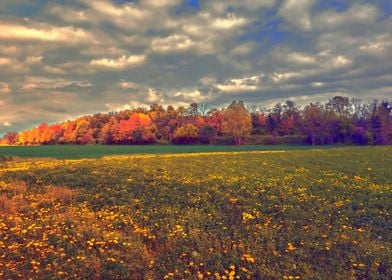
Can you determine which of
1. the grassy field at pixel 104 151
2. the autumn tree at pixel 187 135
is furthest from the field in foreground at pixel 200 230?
the autumn tree at pixel 187 135

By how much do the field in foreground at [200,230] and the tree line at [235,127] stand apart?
91223 millimetres

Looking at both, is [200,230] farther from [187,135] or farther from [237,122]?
[187,135]

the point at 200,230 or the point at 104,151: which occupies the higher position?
the point at 104,151

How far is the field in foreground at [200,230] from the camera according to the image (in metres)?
8.00

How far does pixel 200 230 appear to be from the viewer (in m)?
10.7

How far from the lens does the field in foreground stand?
26.2ft

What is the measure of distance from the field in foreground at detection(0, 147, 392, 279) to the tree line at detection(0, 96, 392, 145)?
299 feet

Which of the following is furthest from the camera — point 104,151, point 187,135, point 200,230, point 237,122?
point 187,135

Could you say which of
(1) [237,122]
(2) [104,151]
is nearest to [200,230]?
(2) [104,151]

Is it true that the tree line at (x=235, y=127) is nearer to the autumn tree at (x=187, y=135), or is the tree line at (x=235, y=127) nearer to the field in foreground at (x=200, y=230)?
the autumn tree at (x=187, y=135)

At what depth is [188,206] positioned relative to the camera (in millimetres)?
13883

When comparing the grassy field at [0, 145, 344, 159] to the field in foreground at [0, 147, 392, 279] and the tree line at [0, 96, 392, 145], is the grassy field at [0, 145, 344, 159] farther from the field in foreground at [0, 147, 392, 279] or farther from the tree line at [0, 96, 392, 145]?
the field in foreground at [0, 147, 392, 279]

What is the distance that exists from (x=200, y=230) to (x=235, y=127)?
321 ft

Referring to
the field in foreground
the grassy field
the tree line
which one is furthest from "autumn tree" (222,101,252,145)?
the field in foreground
